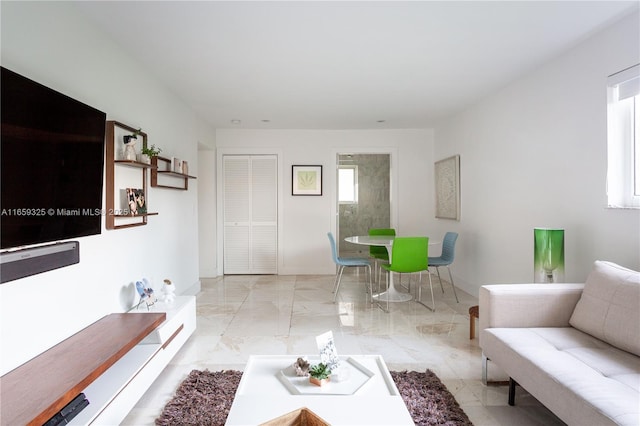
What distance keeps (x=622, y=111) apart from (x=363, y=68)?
1948 millimetres

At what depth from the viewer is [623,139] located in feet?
8.03

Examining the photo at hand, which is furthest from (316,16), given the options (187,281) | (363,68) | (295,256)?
(295,256)

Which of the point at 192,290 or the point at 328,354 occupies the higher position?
the point at 328,354

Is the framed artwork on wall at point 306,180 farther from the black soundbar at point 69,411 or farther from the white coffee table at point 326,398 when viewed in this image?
the black soundbar at point 69,411

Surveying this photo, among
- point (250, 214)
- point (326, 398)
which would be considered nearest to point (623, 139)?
point (326, 398)

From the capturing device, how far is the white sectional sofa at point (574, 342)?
1.44m

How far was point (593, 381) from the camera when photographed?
4.99ft

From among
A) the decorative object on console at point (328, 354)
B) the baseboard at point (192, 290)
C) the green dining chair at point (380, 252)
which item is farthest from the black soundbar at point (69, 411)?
the green dining chair at point (380, 252)

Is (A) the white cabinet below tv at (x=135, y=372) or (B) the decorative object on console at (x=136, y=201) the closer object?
(A) the white cabinet below tv at (x=135, y=372)

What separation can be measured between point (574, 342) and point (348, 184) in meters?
5.75

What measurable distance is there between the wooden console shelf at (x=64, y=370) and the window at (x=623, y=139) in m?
3.25

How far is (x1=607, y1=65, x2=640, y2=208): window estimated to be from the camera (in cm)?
234

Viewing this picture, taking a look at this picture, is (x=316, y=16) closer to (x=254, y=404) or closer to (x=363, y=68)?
(x=363, y=68)

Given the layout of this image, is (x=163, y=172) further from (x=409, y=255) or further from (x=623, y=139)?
(x=623, y=139)
